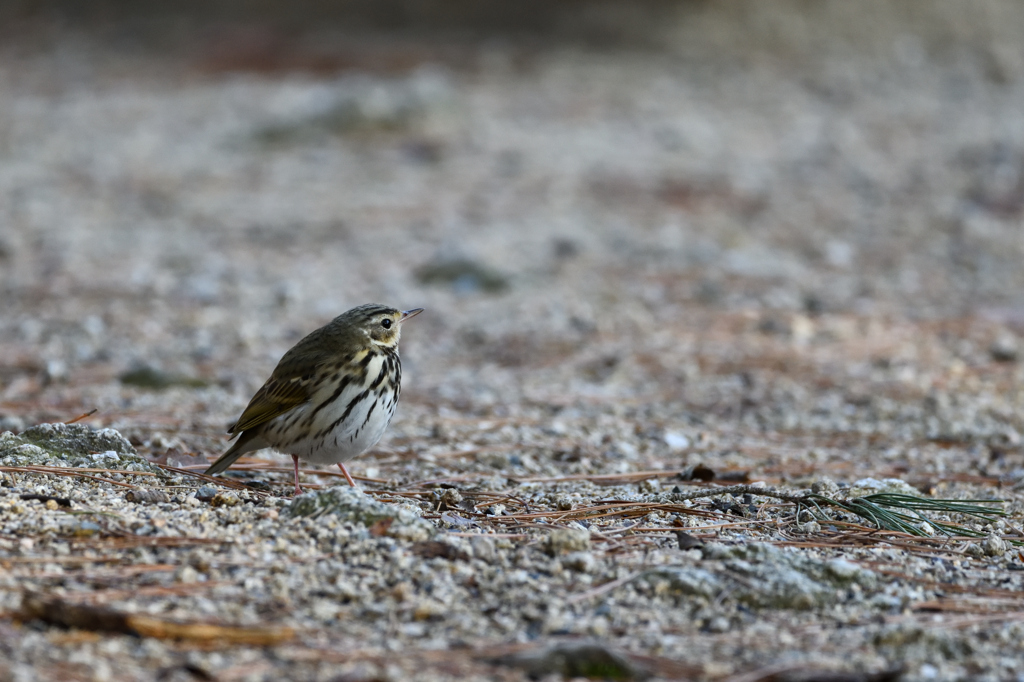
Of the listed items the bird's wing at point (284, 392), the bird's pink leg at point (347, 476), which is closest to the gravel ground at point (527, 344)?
the bird's pink leg at point (347, 476)

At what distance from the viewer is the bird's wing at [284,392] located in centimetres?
463

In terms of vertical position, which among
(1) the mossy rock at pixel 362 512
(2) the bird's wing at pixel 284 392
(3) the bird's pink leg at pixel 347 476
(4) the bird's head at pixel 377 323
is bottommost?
(3) the bird's pink leg at pixel 347 476

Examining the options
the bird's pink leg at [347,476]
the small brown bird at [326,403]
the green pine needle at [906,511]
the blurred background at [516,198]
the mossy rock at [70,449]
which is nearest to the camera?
the green pine needle at [906,511]

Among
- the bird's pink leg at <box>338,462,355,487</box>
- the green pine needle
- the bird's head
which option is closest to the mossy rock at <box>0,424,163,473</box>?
the bird's pink leg at <box>338,462,355,487</box>

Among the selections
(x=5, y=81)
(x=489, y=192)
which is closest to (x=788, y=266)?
(x=489, y=192)

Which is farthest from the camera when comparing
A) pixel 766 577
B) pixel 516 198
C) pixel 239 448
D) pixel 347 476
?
pixel 516 198

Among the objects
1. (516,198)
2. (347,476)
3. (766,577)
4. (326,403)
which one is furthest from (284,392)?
(516,198)

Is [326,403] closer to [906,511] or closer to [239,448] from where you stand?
[239,448]

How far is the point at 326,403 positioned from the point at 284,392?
8.5 inches

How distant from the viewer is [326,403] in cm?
456

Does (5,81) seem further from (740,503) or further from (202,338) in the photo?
(740,503)

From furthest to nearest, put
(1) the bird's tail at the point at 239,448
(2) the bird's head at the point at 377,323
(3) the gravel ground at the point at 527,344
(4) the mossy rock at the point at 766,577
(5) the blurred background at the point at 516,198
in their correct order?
(5) the blurred background at the point at 516,198
(2) the bird's head at the point at 377,323
(1) the bird's tail at the point at 239,448
(4) the mossy rock at the point at 766,577
(3) the gravel ground at the point at 527,344

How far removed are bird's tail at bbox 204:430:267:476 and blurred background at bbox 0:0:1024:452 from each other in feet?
2.64

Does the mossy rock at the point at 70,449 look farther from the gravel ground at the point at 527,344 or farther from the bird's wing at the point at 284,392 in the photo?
the bird's wing at the point at 284,392
